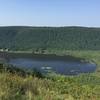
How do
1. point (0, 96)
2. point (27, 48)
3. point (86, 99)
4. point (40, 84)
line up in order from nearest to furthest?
point (0, 96) < point (86, 99) < point (40, 84) < point (27, 48)

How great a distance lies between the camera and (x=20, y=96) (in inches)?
228

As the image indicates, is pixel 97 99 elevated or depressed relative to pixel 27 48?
elevated

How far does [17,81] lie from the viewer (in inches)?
263

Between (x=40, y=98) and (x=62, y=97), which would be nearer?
(x=40, y=98)

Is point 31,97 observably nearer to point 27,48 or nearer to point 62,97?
point 62,97

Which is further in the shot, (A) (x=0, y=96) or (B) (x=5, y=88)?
(B) (x=5, y=88)

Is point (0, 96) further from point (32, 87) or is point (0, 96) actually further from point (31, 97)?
point (32, 87)

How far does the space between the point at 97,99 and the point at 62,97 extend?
2.27 ft

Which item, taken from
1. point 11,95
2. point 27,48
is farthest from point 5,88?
point 27,48

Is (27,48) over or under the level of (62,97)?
under

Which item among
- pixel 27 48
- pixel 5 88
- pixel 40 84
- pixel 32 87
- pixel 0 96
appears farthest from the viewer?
pixel 27 48

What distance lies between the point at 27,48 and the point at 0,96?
191 m

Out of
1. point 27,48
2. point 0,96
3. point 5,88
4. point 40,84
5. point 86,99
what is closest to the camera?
point 0,96

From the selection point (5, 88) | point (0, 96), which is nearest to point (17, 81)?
point (5, 88)
